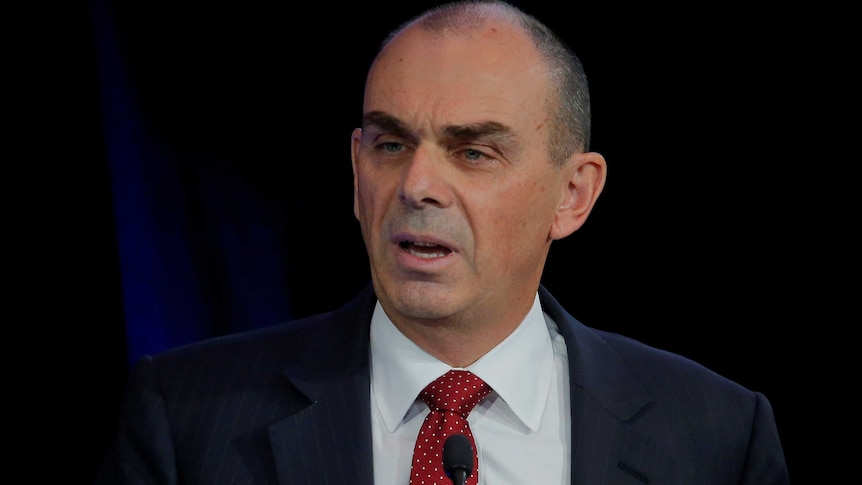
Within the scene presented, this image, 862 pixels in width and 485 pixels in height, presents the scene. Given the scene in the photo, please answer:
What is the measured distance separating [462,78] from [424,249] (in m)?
0.34

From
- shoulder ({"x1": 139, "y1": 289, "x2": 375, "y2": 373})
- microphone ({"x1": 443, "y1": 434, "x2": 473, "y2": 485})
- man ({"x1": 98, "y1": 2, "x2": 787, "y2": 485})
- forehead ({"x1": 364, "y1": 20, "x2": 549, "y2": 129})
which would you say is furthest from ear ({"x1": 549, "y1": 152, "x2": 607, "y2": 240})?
microphone ({"x1": 443, "y1": 434, "x2": 473, "y2": 485})

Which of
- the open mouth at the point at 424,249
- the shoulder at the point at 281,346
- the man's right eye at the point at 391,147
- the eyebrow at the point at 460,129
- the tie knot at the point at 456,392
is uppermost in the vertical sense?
the eyebrow at the point at 460,129

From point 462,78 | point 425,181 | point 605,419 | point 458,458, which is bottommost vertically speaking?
point 605,419

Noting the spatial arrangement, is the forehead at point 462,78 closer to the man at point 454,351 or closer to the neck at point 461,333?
the man at point 454,351

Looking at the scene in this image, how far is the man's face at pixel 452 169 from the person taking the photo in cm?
239

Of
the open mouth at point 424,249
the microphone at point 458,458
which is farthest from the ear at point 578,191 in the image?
the microphone at point 458,458

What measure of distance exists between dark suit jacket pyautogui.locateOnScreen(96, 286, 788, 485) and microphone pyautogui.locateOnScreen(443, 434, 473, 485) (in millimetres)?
236

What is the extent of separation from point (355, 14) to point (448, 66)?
84 centimetres

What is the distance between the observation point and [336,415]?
246 centimetres

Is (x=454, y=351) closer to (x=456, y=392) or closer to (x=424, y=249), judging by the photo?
(x=456, y=392)

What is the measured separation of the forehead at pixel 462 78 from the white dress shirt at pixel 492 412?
18.0 inches

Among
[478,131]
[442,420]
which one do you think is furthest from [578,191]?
[442,420]

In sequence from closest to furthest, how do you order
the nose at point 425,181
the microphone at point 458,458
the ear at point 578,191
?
the microphone at point 458,458, the nose at point 425,181, the ear at point 578,191

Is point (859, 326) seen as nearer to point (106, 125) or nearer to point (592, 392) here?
point (592, 392)
